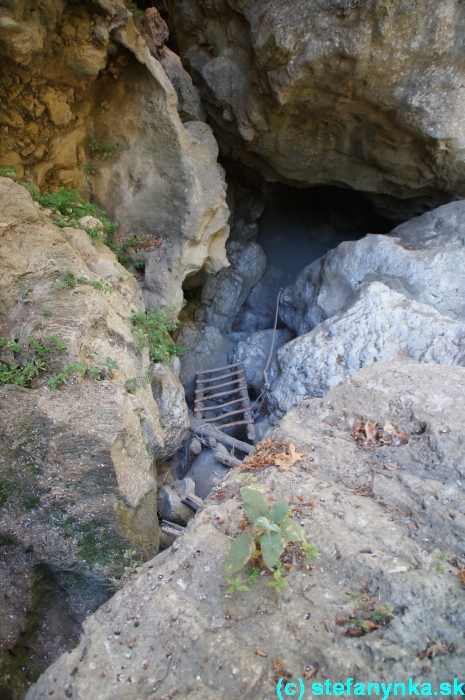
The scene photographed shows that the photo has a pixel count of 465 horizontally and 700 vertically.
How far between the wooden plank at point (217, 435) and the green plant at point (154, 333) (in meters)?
1.22

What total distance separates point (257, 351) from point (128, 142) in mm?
3969

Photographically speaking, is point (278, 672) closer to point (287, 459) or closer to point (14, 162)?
point (287, 459)

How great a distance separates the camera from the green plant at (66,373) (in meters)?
3.67

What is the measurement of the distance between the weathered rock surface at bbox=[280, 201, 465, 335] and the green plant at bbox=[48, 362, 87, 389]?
13.6 feet

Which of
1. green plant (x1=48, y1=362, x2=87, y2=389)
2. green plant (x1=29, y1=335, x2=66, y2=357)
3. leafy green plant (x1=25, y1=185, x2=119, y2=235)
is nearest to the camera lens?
green plant (x1=48, y1=362, x2=87, y2=389)

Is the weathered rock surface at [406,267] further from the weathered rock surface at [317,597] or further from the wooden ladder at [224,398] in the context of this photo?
the weathered rock surface at [317,597]

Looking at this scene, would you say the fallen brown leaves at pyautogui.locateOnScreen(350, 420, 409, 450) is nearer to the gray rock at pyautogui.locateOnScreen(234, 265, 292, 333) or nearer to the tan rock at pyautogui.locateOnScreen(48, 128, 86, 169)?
the tan rock at pyautogui.locateOnScreen(48, 128, 86, 169)

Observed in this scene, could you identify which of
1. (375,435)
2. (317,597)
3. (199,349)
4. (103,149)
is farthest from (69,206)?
(317,597)

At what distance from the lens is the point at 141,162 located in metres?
6.42

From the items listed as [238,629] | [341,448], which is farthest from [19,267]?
[238,629]

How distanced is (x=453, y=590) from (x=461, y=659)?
315 mm

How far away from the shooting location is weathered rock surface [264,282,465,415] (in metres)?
5.25

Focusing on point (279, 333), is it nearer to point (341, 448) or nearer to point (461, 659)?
point (341, 448)

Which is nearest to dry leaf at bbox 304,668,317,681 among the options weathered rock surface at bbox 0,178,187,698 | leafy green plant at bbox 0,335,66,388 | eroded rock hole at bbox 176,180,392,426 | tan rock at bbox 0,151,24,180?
weathered rock surface at bbox 0,178,187,698
